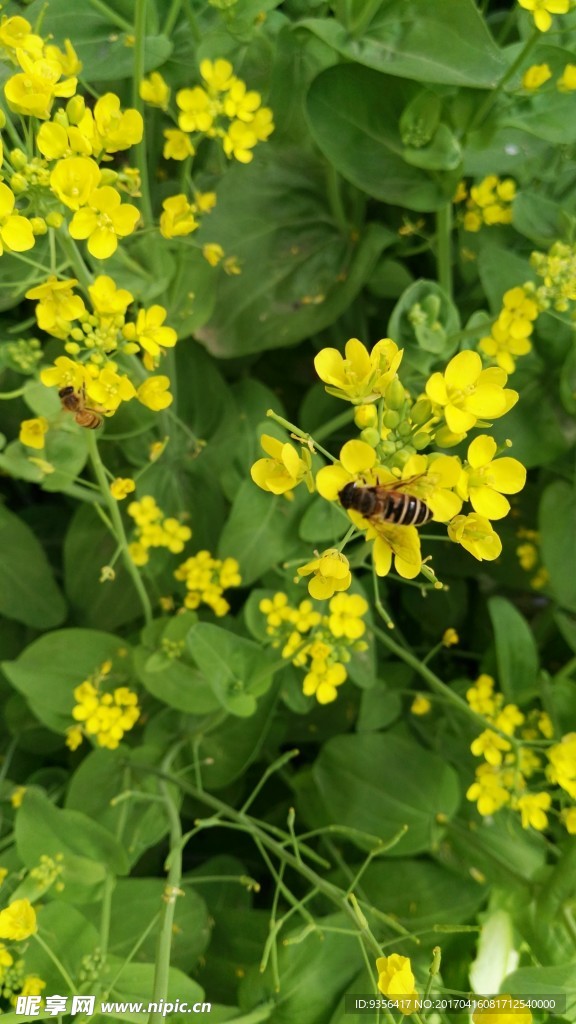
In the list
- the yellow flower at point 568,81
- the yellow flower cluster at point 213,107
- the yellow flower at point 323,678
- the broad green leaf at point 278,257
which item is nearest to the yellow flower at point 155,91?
the yellow flower cluster at point 213,107

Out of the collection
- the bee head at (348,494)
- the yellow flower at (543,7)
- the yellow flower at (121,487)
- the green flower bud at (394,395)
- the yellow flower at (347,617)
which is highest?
the yellow flower at (543,7)

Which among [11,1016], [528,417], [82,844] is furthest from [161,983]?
[528,417]

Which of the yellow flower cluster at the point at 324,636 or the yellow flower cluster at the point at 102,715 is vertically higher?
the yellow flower cluster at the point at 324,636

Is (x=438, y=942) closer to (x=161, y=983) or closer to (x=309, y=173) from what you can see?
(x=161, y=983)

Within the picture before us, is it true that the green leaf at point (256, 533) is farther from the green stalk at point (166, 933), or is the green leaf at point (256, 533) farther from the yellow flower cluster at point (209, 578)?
the green stalk at point (166, 933)

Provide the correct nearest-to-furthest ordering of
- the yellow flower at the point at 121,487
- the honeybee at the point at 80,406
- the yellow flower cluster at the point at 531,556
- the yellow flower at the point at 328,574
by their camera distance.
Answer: the yellow flower at the point at 328,574 < the honeybee at the point at 80,406 < the yellow flower at the point at 121,487 < the yellow flower cluster at the point at 531,556

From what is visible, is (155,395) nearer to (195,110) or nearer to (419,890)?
(195,110)

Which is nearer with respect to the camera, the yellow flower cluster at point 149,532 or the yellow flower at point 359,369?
the yellow flower at point 359,369
